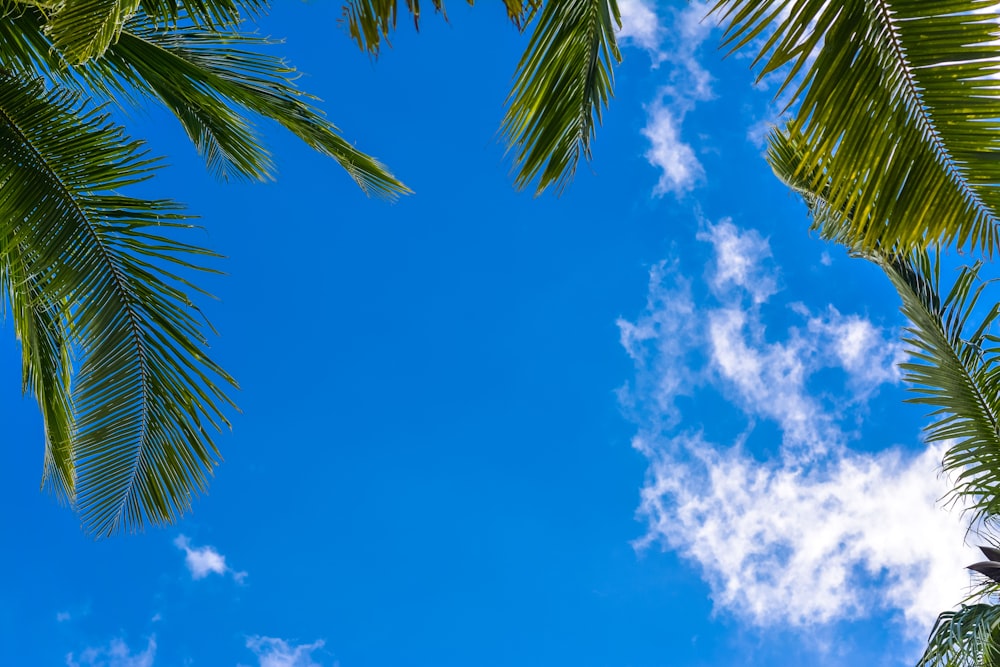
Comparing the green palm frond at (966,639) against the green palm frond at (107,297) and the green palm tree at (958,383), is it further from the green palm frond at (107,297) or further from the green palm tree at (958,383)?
the green palm frond at (107,297)

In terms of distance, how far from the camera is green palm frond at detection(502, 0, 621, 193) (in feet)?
10.8

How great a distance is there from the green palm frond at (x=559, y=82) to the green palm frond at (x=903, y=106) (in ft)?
3.56

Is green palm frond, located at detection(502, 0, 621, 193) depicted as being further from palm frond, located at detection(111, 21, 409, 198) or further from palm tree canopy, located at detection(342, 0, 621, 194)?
palm frond, located at detection(111, 21, 409, 198)

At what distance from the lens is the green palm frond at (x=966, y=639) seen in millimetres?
5492

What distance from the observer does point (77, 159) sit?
438 cm

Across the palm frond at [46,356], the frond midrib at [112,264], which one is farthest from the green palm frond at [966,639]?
the palm frond at [46,356]

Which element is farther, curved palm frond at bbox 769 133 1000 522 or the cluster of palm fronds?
curved palm frond at bbox 769 133 1000 522

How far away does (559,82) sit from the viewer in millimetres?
3502

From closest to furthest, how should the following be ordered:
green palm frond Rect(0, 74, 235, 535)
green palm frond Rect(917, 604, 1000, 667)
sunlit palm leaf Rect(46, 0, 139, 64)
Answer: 1. sunlit palm leaf Rect(46, 0, 139, 64)
2. green palm frond Rect(0, 74, 235, 535)
3. green palm frond Rect(917, 604, 1000, 667)

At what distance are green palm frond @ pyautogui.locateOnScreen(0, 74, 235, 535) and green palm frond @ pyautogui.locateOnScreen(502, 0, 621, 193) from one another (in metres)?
1.95

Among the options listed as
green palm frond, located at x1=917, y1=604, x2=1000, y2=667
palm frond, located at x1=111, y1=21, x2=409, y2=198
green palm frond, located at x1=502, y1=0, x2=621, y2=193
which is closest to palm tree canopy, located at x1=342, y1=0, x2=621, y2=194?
green palm frond, located at x1=502, y1=0, x2=621, y2=193

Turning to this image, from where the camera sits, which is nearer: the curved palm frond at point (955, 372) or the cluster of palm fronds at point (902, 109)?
the cluster of palm fronds at point (902, 109)

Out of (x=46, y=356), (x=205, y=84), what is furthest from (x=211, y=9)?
(x=46, y=356)

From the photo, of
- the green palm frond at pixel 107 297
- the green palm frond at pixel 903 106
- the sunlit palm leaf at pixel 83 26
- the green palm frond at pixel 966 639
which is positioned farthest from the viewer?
the green palm frond at pixel 966 639
